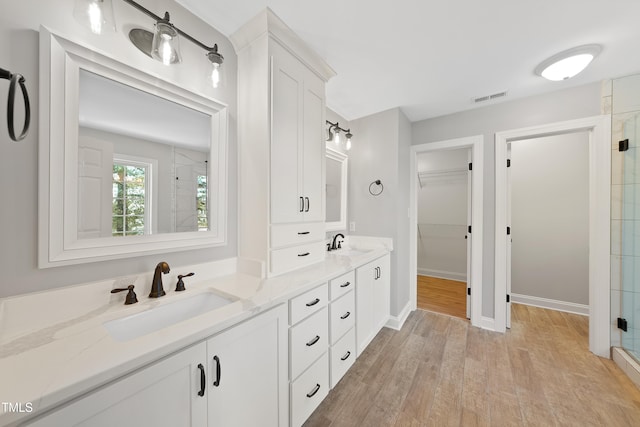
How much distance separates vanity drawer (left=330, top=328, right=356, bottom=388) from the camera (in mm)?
1593

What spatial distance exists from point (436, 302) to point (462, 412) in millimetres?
1959

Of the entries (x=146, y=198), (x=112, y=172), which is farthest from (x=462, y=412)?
(x=112, y=172)

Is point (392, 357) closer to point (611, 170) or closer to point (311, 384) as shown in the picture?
point (311, 384)

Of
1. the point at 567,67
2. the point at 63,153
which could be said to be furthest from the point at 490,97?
the point at 63,153

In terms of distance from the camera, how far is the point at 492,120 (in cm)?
252

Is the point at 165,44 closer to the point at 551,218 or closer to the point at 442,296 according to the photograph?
Answer: the point at 442,296

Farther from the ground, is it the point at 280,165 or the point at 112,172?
the point at 280,165

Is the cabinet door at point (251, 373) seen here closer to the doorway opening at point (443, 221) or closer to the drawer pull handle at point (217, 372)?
the drawer pull handle at point (217, 372)

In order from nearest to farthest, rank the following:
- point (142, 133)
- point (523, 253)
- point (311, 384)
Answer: point (142, 133)
point (311, 384)
point (523, 253)

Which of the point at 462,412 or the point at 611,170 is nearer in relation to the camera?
the point at 462,412

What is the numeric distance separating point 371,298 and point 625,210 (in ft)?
7.71

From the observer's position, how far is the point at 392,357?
6.72ft

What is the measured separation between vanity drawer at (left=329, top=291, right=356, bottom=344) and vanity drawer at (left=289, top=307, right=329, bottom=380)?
0.07m

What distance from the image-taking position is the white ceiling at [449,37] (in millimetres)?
1340
